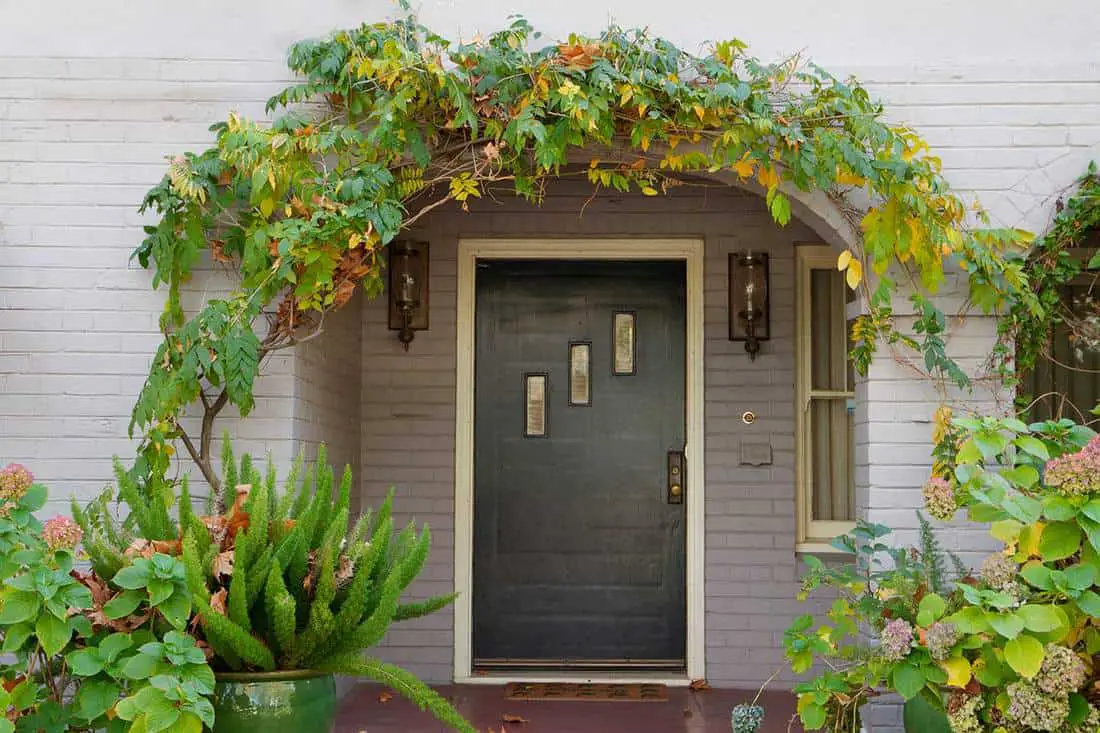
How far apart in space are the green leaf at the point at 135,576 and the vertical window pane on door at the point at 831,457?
11.3 ft

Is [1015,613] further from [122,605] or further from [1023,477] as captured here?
[122,605]

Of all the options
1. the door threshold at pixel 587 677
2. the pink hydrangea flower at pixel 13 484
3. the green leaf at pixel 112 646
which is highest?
the pink hydrangea flower at pixel 13 484

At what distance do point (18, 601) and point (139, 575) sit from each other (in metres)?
0.30

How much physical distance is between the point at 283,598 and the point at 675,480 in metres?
2.87

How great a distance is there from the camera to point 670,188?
566 cm

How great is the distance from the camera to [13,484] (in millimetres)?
3246

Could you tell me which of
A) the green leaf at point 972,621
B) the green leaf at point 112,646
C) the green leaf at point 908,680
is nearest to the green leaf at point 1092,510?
the green leaf at point 972,621

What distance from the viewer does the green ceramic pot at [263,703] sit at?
10.4 ft

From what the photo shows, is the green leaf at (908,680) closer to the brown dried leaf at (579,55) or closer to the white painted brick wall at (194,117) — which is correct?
the white painted brick wall at (194,117)

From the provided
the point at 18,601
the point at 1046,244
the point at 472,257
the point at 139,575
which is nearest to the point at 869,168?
the point at 1046,244

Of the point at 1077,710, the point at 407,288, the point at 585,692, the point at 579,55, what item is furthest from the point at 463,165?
the point at 1077,710

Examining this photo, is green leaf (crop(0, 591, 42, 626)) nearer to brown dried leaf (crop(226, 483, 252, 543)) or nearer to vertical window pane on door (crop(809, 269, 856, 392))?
brown dried leaf (crop(226, 483, 252, 543))

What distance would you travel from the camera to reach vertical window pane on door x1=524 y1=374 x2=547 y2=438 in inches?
227

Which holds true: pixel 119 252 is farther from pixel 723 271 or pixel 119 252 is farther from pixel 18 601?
→ pixel 723 271
